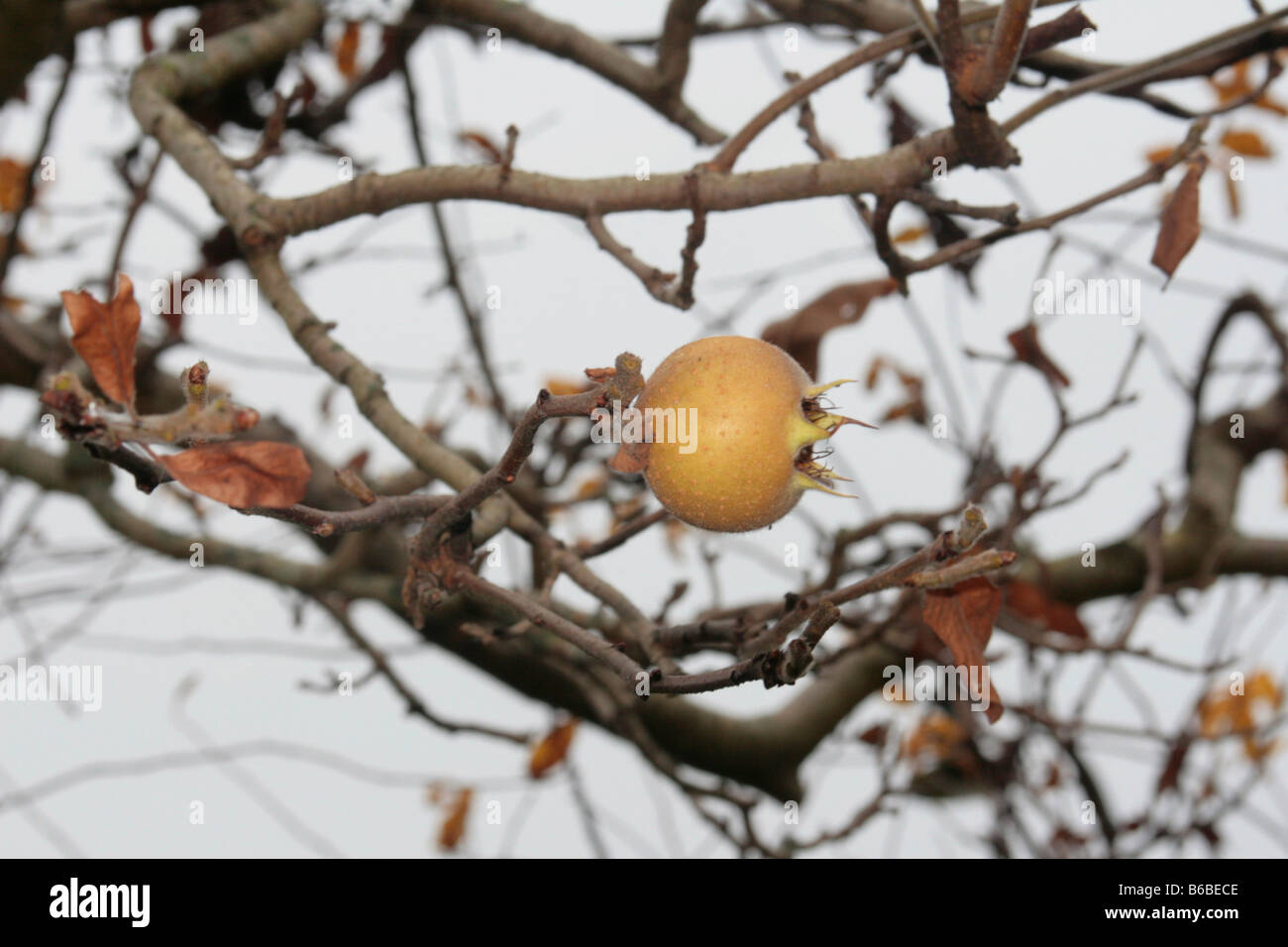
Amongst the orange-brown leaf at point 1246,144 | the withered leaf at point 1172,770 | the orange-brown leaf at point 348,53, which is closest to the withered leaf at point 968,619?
the withered leaf at point 1172,770

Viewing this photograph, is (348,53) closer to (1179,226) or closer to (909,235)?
(909,235)

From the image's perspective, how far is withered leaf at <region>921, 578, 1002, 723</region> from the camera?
821 millimetres

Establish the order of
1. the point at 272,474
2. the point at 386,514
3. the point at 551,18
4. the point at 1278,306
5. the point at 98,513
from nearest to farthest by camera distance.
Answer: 1. the point at 272,474
2. the point at 386,514
3. the point at 551,18
4. the point at 98,513
5. the point at 1278,306

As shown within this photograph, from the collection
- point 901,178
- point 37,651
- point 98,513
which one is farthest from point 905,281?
point 37,651

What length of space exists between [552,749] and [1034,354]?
4.47 feet

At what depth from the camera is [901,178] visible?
3.58ft

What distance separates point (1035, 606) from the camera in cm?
176

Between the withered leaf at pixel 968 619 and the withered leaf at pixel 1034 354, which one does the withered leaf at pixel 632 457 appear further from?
the withered leaf at pixel 1034 354

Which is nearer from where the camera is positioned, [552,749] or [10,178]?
[552,749]

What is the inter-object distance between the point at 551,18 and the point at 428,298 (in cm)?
81

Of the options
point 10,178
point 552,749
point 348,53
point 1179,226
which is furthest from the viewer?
point 10,178

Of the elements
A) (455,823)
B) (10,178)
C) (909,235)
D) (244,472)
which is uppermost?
(10,178)

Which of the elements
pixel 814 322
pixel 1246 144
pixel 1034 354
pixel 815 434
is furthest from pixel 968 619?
pixel 1246 144

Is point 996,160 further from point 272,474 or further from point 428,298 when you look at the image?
point 428,298
